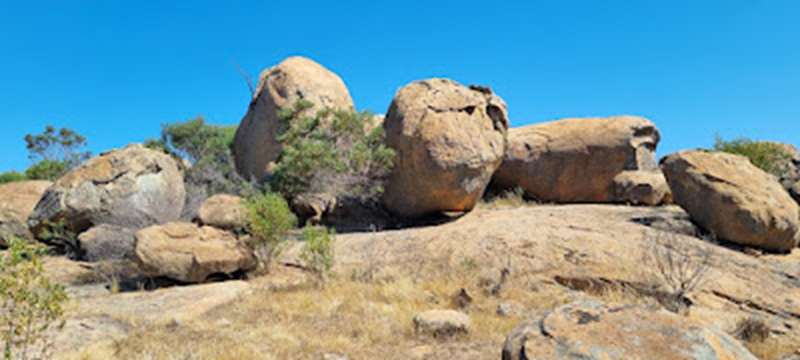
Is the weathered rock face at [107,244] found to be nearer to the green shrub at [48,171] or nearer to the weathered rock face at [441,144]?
the weathered rock face at [441,144]

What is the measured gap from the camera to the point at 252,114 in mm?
15711

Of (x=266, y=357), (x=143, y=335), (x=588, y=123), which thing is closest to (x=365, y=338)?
(x=266, y=357)

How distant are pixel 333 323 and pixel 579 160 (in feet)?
33.3

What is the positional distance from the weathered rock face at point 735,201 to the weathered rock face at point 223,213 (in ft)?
24.9

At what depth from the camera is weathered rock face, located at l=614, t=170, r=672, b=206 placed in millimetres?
13578

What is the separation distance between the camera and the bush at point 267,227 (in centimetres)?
839

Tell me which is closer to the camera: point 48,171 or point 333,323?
point 333,323

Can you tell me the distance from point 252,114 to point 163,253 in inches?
339

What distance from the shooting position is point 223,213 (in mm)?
9633

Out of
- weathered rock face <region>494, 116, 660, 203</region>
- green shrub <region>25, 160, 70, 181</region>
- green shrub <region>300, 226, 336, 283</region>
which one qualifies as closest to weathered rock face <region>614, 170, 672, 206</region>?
weathered rock face <region>494, 116, 660, 203</region>

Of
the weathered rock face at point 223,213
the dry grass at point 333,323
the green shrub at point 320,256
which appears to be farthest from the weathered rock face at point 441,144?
the green shrub at point 320,256

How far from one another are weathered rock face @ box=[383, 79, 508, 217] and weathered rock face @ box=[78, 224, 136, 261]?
5.53 metres

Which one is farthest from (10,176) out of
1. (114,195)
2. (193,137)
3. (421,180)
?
(421,180)

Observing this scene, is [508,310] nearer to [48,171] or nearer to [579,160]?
[579,160]
